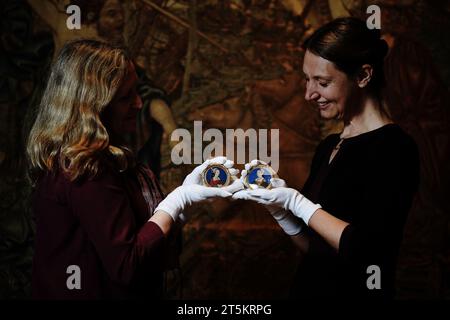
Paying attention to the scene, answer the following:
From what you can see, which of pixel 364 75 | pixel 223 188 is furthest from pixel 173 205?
pixel 364 75

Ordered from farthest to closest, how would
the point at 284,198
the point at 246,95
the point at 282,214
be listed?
the point at 246,95
the point at 282,214
the point at 284,198

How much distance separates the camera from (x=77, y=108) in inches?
92.0

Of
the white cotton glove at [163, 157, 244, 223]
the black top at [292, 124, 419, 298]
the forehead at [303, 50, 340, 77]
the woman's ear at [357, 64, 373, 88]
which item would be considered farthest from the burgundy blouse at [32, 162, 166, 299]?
the woman's ear at [357, 64, 373, 88]

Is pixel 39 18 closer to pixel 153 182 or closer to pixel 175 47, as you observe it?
pixel 175 47

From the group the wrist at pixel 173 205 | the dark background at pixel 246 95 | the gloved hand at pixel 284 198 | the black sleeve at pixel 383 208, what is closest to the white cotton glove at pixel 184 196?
the wrist at pixel 173 205

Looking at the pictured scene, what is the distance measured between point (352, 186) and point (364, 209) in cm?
14

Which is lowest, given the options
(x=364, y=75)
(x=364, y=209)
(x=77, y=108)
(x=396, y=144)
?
(x=364, y=209)

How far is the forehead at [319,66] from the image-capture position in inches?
109

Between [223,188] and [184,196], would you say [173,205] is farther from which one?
[223,188]

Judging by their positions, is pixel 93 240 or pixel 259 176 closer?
pixel 93 240

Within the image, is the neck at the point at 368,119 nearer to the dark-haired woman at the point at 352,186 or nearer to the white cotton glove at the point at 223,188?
the dark-haired woman at the point at 352,186

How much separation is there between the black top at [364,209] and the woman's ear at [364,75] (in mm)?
245

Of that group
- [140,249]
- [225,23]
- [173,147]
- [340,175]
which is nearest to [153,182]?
[140,249]

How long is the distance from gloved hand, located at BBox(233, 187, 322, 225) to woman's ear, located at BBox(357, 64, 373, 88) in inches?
23.9
